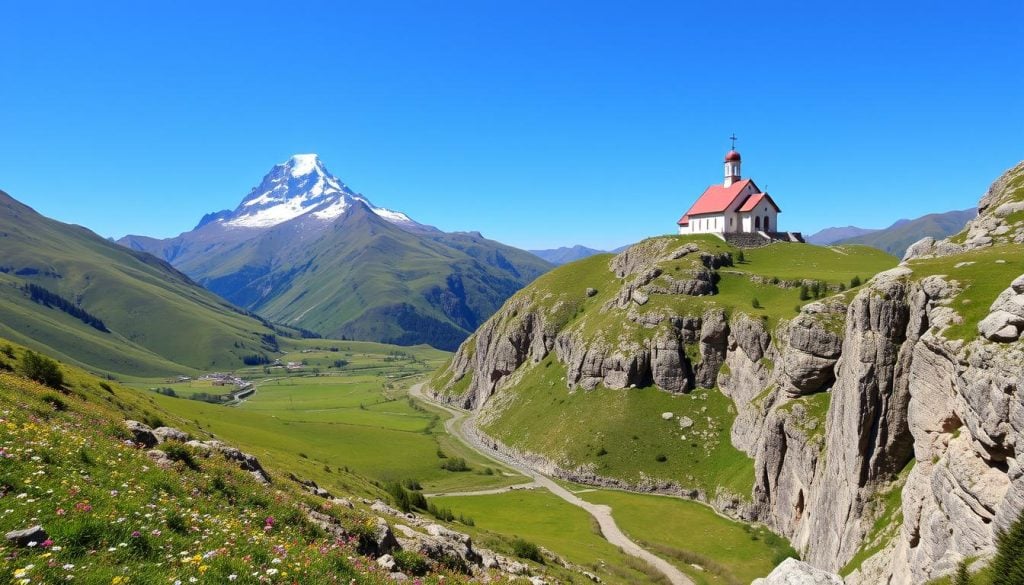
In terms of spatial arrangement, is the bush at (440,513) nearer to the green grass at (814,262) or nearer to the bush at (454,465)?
the bush at (454,465)

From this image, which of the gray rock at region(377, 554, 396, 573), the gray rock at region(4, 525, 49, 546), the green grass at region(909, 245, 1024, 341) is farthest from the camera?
the green grass at region(909, 245, 1024, 341)

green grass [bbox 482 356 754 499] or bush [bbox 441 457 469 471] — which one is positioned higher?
green grass [bbox 482 356 754 499]

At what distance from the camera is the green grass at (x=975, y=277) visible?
164ft

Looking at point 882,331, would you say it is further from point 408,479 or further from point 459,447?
point 459,447

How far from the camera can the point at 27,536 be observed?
1288 centimetres

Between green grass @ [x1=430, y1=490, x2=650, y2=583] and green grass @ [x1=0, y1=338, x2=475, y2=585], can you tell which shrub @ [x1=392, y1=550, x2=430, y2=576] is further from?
green grass @ [x1=430, y1=490, x2=650, y2=583]

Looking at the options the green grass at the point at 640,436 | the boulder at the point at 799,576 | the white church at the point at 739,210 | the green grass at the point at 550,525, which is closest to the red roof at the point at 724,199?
the white church at the point at 739,210

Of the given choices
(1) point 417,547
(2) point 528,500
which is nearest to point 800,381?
(2) point 528,500

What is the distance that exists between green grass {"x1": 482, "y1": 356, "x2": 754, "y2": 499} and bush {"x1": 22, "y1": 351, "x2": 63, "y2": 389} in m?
104

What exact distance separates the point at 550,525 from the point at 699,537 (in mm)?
26120

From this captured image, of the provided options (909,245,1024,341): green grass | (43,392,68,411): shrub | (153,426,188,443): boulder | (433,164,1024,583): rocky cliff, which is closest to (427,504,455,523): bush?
Answer: (153,426,188,443): boulder

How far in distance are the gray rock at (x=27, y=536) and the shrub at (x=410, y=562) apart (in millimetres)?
14404

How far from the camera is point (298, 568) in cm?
1678

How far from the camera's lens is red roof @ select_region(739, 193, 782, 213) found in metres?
176
